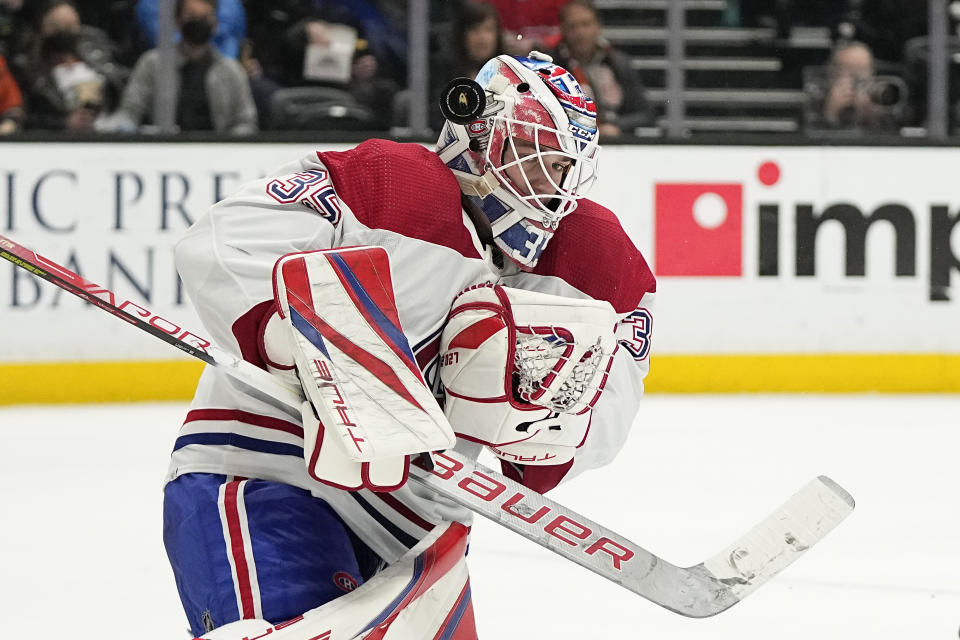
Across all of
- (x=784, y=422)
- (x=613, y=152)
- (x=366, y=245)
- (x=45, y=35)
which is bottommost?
(x=784, y=422)

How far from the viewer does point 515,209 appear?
168 centimetres

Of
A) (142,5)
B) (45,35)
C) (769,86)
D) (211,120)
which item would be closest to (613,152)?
(769,86)

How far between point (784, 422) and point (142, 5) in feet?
9.27

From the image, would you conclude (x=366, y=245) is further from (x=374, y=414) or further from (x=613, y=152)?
(x=613, y=152)

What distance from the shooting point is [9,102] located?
4.86m

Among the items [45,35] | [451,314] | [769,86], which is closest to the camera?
[451,314]

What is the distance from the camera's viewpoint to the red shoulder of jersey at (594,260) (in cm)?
173

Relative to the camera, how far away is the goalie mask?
1678 mm

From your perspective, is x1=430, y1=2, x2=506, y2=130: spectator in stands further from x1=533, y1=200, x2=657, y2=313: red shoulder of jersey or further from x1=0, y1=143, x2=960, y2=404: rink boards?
x1=533, y1=200, x2=657, y2=313: red shoulder of jersey

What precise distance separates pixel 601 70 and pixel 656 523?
8.29 feet

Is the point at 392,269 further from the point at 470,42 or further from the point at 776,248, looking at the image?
the point at 776,248

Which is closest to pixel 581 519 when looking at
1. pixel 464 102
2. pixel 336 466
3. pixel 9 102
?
pixel 336 466

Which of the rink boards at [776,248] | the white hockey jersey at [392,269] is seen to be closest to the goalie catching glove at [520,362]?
the white hockey jersey at [392,269]

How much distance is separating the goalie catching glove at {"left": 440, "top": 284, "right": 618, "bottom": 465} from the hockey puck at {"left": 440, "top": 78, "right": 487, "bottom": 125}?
0.24 m
